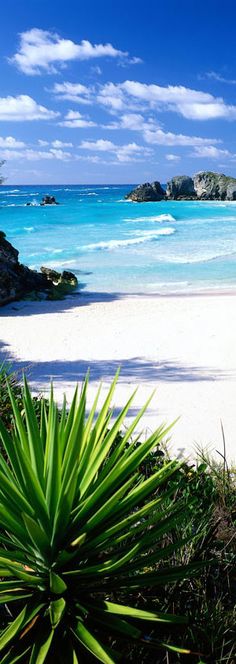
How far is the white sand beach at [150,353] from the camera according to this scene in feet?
20.9

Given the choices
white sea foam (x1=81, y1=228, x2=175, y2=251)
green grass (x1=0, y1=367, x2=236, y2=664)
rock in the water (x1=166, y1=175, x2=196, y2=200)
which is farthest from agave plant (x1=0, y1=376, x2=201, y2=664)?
rock in the water (x1=166, y1=175, x2=196, y2=200)

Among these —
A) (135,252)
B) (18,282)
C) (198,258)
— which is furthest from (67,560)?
(135,252)

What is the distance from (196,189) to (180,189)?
2.46 m

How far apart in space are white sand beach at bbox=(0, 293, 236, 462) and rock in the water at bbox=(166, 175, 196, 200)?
87.3 metres

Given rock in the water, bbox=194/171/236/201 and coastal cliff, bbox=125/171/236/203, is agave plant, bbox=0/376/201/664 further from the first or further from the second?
rock in the water, bbox=194/171/236/201

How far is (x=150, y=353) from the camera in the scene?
9148mm

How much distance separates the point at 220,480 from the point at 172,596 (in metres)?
1.45

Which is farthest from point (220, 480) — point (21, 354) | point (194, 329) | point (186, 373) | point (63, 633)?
point (194, 329)

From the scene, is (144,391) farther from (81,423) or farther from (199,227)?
(199,227)

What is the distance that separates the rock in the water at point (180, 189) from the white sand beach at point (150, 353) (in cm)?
8733

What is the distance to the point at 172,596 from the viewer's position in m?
2.43

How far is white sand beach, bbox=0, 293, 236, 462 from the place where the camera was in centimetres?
638

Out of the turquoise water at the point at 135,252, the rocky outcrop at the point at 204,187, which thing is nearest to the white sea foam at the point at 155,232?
the turquoise water at the point at 135,252

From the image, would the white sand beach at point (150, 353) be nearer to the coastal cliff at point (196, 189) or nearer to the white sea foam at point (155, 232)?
the white sea foam at point (155, 232)
